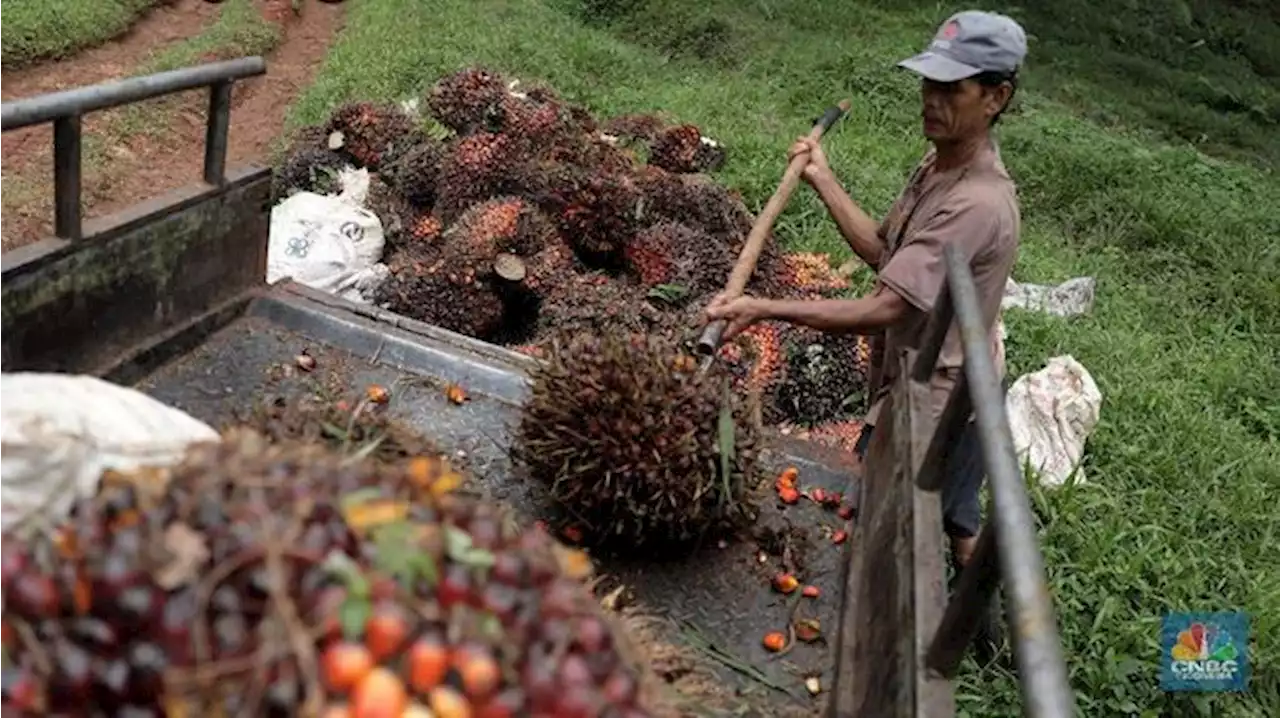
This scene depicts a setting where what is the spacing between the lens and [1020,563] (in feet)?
5.20

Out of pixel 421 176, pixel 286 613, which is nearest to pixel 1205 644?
pixel 286 613

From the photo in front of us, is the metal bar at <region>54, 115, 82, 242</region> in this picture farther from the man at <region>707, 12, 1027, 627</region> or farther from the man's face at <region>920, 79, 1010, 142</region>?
the man's face at <region>920, 79, 1010, 142</region>

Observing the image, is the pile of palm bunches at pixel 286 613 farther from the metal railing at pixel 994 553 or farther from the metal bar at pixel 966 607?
the metal bar at pixel 966 607

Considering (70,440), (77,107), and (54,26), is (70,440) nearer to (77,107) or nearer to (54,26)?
(77,107)

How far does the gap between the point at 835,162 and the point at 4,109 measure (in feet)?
18.9

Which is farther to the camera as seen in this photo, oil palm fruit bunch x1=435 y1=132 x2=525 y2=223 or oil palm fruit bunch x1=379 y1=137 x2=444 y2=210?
oil palm fruit bunch x1=379 y1=137 x2=444 y2=210

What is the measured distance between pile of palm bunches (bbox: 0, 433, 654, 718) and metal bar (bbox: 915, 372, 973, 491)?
1133mm

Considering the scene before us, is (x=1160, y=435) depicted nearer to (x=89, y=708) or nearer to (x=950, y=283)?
(x=950, y=283)

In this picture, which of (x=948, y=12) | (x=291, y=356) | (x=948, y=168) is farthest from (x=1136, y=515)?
(x=948, y=12)

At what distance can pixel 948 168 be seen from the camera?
3303mm

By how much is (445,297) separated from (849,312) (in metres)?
2.55

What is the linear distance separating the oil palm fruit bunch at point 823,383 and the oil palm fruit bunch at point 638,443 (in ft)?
6.45

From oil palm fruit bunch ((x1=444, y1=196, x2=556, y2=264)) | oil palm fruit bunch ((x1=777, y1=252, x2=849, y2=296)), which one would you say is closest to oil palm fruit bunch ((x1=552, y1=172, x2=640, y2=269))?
oil palm fruit bunch ((x1=444, y1=196, x2=556, y2=264))

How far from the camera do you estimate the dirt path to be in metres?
6.96
